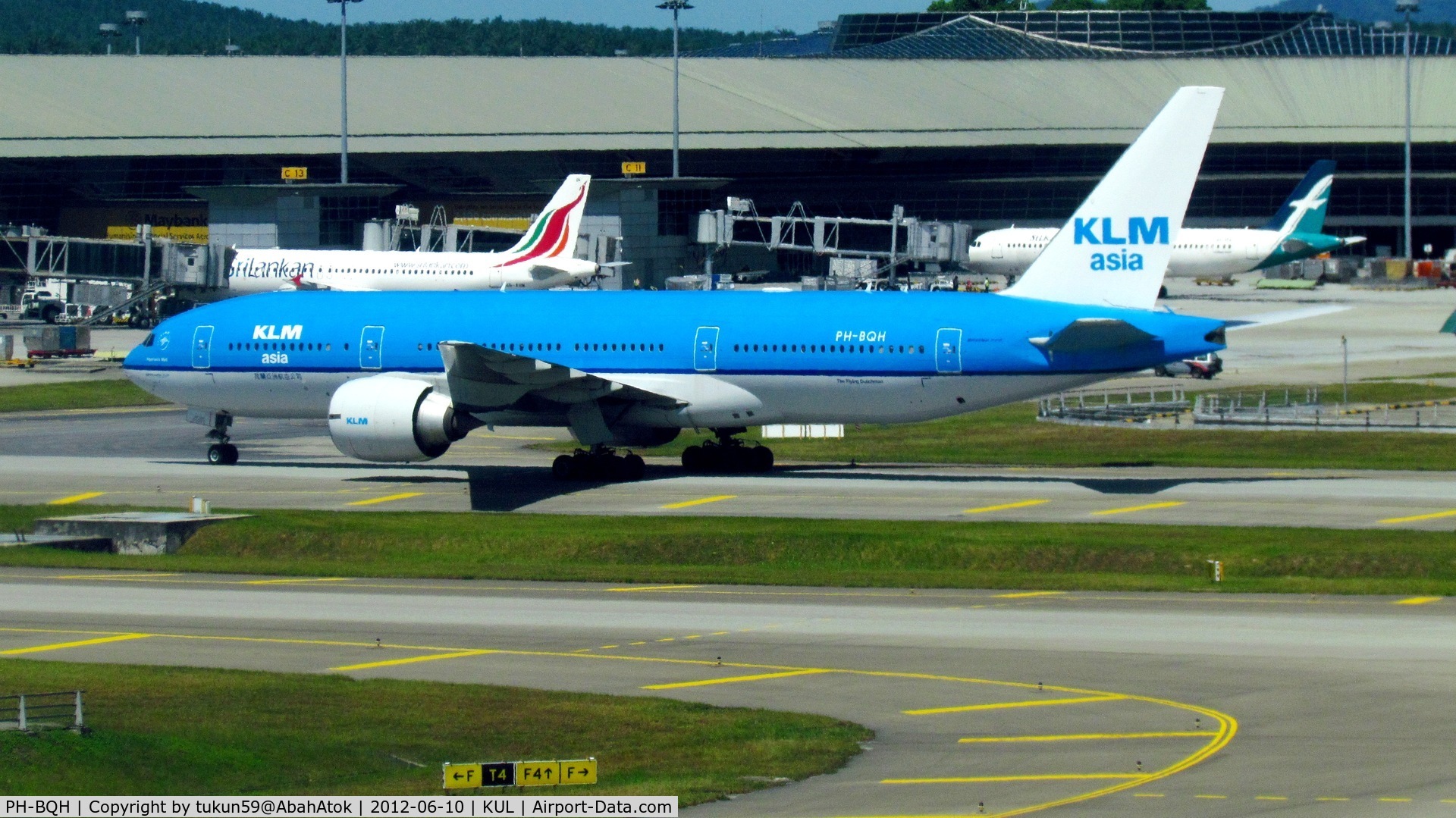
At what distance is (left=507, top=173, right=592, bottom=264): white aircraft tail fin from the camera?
87875mm

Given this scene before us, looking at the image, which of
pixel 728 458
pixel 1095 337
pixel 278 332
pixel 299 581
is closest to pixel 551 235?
pixel 278 332

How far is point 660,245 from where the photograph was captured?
119 meters

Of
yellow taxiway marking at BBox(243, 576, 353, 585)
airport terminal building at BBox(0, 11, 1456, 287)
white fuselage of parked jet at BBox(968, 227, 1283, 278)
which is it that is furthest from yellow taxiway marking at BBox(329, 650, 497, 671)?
white fuselage of parked jet at BBox(968, 227, 1283, 278)

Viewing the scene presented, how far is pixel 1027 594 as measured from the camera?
29.1 meters

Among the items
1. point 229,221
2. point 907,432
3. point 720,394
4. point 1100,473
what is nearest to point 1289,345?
point 907,432

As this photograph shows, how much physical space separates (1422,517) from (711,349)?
1615 centimetres

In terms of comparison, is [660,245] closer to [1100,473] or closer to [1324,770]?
[1100,473]

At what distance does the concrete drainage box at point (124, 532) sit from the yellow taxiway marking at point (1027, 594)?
1645 cm

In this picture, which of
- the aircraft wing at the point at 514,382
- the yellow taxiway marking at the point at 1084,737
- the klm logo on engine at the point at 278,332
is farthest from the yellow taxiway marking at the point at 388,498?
the yellow taxiway marking at the point at 1084,737

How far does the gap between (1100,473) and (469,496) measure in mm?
15259

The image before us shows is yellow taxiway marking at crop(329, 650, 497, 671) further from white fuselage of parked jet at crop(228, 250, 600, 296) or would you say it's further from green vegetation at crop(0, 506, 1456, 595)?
white fuselage of parked jet at crop(228, 250, 600, 296)

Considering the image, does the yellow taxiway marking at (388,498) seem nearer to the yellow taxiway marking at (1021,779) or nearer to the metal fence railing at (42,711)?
the metal fence railing at (42,711)

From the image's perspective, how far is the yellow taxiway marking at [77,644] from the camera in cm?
2445

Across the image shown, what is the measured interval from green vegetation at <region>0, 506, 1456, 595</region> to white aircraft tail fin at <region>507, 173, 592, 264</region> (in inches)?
2043
